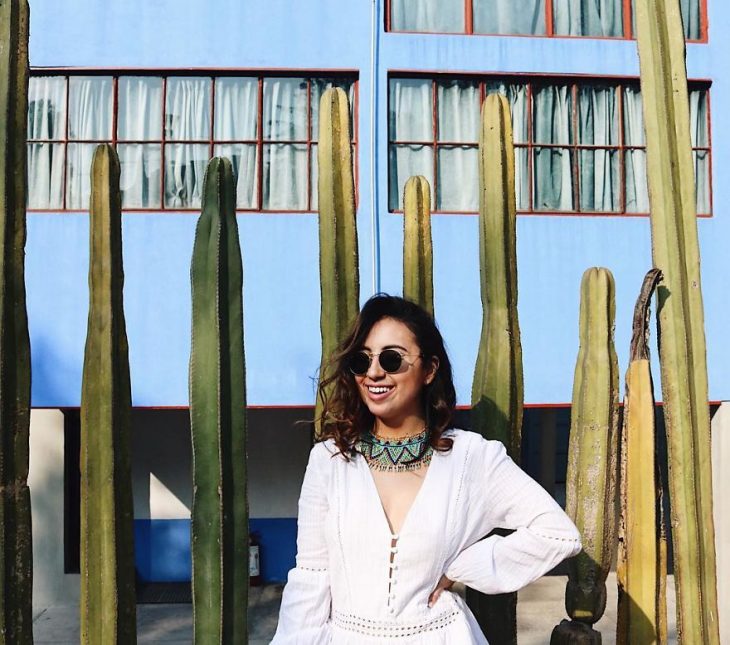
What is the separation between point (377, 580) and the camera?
2117 millimetres

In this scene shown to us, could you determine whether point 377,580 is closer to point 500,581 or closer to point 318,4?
point 500,581

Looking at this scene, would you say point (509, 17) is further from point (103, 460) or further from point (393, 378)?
point (393, 378)

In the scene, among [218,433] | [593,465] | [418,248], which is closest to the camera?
[218,433]

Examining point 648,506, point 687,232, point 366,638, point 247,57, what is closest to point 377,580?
point 366,638

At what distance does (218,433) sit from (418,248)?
1.17 m

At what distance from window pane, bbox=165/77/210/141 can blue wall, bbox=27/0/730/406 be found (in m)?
0.22

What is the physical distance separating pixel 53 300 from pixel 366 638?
696 centimetres

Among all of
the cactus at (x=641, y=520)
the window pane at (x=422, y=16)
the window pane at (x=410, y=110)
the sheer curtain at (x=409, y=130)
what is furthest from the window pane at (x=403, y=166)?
the cactus at (x=641, y=520)

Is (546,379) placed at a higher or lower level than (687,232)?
lower

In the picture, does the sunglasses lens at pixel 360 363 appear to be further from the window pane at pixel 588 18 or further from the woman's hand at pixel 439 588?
the window pane at pixel 588 18

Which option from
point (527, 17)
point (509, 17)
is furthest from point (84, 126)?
point (527, 17)

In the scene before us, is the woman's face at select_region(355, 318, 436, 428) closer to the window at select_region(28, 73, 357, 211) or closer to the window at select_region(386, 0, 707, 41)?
the window at select_region(28, 73, 357, 211)

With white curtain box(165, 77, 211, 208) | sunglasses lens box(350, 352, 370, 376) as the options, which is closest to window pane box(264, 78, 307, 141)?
white curtain box(165, 77, 211, 208)

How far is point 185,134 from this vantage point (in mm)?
8789
